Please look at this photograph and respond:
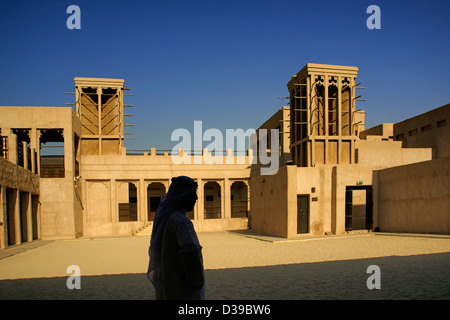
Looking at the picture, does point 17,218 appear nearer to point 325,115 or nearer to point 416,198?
point 325,115

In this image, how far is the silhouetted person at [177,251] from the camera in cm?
314

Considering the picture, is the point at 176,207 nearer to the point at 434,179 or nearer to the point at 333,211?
the point at 434,179

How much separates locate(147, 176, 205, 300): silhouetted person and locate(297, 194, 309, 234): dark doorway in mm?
15359

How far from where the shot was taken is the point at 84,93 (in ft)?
100

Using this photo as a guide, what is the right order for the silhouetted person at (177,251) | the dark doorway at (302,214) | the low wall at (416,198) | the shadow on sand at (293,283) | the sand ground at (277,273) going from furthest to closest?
1. the dark doorway at (302,214)
2. the low wall at (416,198)
3. the sand ground at (277,273)
4. the shadow on sand at (293,283)
5. the silhouetted person at (177,251)

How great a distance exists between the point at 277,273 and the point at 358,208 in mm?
15392

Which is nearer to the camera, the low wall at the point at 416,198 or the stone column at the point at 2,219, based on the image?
the low wall at the point at 416,198

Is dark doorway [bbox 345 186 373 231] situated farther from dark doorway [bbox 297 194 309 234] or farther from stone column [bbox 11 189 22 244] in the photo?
stone column [bbox 11 189 22 244]

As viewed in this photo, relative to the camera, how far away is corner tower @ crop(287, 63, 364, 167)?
23750 mm

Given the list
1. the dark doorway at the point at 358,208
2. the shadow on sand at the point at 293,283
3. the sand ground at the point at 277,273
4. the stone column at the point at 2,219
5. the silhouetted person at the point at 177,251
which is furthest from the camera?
the dark doorway at the point at 358,208

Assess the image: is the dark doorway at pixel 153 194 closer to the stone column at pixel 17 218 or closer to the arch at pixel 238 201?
the arch at pixel 238 201

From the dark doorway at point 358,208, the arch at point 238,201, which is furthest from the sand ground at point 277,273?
the arch at point 238,201

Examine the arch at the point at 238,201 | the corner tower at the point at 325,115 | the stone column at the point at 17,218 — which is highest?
the corner tower at the point at 325,115

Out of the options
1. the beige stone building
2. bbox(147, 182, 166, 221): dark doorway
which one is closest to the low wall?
the beige stone building
